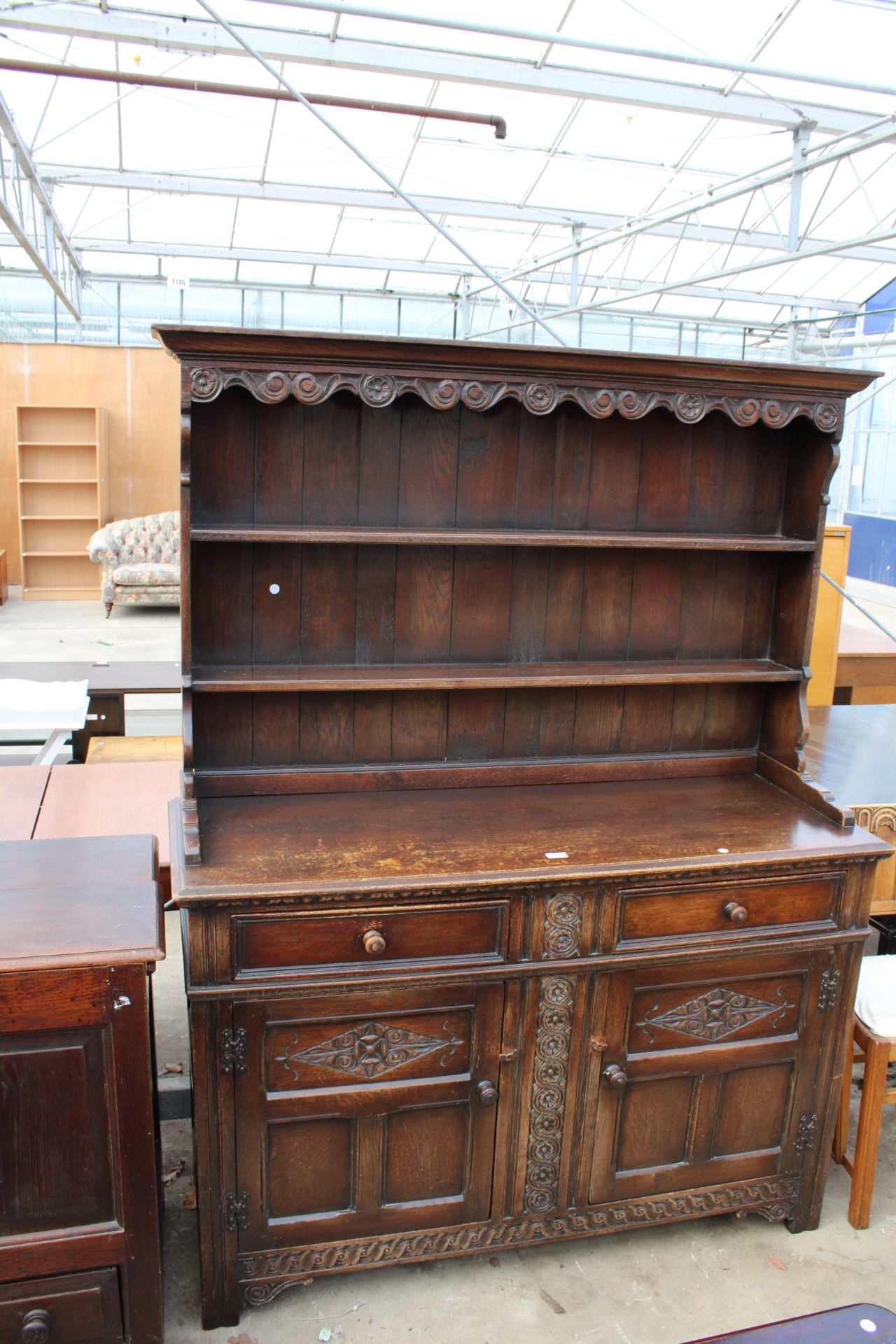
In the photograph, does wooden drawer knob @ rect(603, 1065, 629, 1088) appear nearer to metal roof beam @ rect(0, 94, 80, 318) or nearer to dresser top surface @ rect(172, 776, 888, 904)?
dresser top surface @ rect(172, 776, 888, 904)

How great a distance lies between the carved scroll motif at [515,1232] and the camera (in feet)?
6.83

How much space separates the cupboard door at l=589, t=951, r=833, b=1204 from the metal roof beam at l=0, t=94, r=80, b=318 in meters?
5.21

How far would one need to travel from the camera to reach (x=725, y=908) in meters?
2.18

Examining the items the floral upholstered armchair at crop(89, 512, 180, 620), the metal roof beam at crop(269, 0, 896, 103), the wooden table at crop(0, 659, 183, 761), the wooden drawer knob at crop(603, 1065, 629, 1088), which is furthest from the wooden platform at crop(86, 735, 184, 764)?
the floral upholstered armchair at crop(89, 512, 180, 620)

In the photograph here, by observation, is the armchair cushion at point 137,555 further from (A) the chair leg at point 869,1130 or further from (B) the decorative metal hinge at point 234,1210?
(A) the chair leg at point 869,1130

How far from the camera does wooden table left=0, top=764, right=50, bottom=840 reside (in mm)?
2846

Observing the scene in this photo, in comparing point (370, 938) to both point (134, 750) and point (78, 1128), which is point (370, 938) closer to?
point (78, 1128)

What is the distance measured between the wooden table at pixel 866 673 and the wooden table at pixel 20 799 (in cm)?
355

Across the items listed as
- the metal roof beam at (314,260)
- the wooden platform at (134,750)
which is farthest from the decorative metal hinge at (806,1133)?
the metal roof beam at (314,260)

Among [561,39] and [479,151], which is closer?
[561,39]

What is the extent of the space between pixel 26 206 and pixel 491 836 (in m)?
9.41

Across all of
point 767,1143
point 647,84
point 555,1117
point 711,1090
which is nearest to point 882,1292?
point 767,1143

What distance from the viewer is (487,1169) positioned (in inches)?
85.5

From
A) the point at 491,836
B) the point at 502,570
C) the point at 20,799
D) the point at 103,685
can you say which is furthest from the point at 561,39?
the point at 491,836
